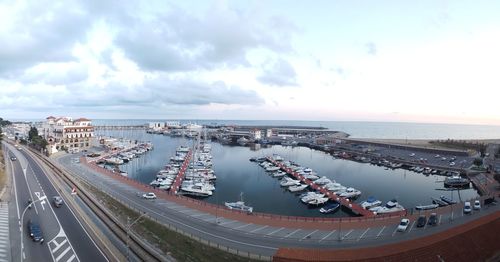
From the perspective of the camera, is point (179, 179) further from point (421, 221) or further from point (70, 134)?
point (70, 134)

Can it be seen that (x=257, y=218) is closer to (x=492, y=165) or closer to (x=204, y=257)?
(x=204, y=257)

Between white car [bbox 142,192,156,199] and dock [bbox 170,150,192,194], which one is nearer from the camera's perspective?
white car [bbox 142,192,156,199]

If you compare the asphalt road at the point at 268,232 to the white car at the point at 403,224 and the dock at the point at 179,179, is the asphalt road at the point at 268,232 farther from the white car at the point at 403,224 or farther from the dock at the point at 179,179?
the dock at the point at 179,179

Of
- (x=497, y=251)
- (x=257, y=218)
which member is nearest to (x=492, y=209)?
(x=497, y=251)

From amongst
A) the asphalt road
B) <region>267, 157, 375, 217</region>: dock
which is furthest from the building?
the asphalt road

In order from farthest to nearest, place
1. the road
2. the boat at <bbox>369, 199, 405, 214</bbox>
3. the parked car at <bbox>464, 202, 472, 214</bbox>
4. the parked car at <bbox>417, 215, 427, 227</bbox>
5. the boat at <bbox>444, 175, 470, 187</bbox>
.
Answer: the boat at <bbox>444, 175, 470, 187</bbox>
the boat at <bbox>369, 199, 405, 214</bbox>
the parked car at <bbox>464, 202, 472, 214</bbox>
the parked car at <bbox>417, 215, 427, 227</bbox>
the road

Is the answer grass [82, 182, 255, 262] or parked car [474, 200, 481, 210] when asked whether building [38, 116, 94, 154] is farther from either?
parked car [474, 200, 481, 210]
